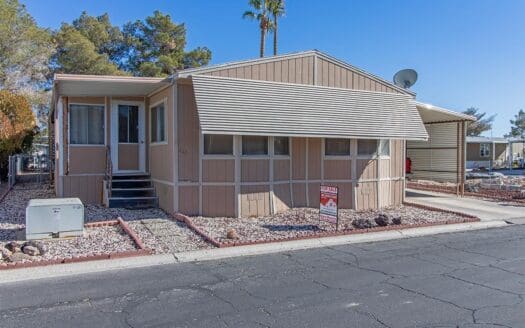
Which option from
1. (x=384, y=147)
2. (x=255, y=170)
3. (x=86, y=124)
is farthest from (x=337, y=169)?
(x=86, y=124)

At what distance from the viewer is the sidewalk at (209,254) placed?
22.3 ft

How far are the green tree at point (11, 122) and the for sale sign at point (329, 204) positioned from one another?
16.6m

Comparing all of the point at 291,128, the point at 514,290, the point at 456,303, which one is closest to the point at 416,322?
the point at 456,303

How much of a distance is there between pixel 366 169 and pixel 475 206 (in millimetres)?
4006

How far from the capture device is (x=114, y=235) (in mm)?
9156

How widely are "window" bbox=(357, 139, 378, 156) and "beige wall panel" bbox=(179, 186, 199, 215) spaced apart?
4717 millimetres

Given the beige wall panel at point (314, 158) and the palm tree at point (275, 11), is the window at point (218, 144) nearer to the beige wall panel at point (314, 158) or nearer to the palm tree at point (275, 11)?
the beige wall panel at point (314, 158)

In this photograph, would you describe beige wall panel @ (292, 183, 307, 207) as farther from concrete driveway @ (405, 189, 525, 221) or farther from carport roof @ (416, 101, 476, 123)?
carport roof @ (416, 101, 476, 123)

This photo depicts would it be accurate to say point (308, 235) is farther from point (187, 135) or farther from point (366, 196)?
point (366, 196)

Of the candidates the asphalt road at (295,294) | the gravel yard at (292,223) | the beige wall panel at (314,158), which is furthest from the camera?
the beige wall panel at (314,158)

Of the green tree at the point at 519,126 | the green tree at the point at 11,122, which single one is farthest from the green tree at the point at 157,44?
the green tree at the point at 519,126

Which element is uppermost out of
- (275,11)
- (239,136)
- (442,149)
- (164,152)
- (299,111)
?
(275,11)

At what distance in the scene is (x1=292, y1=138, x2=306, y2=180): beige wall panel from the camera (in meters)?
12.2

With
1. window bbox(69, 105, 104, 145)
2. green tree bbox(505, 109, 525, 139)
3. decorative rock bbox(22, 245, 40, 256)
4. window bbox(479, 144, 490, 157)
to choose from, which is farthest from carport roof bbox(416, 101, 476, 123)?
green tree bbox(505, 109, 525, 139)
